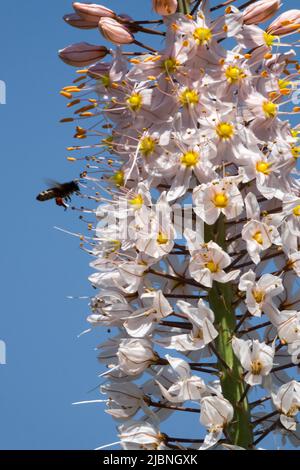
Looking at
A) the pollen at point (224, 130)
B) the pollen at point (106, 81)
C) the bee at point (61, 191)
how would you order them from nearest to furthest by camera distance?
1. the pollen at point (224, 130)
2. the pollen at point (106, 81)
3. the bee at point (61, 191)

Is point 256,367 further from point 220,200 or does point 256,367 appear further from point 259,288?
point 220,200

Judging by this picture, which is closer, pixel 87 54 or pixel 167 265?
pixel 167 265

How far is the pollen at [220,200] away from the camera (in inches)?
330

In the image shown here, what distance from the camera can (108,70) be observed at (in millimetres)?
9266

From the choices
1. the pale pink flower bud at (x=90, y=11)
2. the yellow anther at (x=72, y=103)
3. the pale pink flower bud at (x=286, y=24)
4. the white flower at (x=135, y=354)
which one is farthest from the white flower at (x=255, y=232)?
the pale pink flower bud at (x=90, y=11)

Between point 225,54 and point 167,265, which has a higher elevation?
point 225,54

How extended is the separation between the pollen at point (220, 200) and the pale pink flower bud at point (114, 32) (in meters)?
1.74

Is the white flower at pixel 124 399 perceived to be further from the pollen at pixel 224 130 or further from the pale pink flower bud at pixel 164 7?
the pale pink flower bud at pixel 164 7

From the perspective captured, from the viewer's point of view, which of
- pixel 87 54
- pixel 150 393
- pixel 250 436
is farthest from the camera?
pixel 87 54

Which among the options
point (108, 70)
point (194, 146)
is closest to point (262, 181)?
point (194, 146)

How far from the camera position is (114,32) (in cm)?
898

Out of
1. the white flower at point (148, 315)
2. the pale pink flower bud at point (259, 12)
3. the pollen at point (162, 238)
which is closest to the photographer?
the white flower at point (148, 315)
